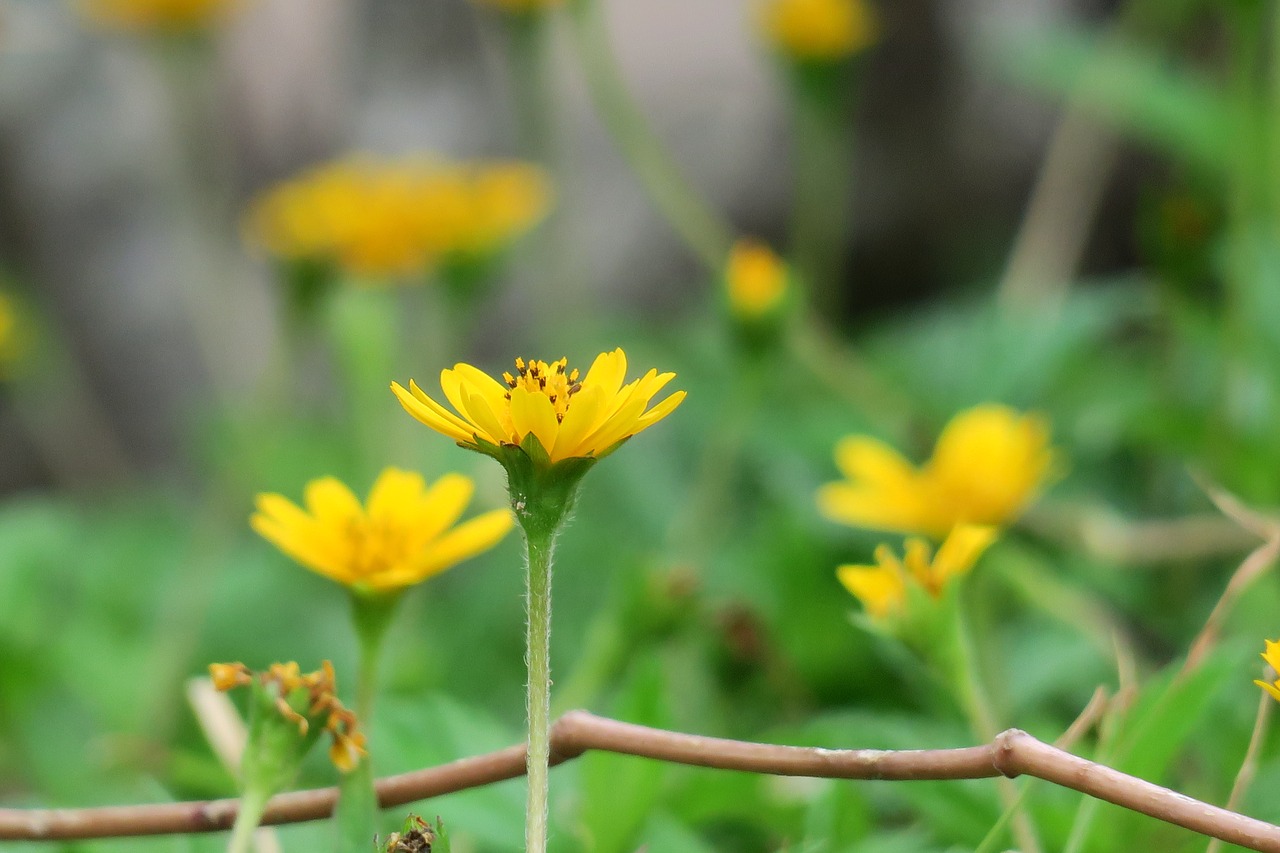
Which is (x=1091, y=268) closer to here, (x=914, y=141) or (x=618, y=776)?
(x=914, y=141)

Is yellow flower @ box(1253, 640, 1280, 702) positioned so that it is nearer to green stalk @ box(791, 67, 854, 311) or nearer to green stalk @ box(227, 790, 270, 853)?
green stalk @ box(227, 790, 270, 853)

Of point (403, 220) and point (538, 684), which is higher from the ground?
point (403, 220)

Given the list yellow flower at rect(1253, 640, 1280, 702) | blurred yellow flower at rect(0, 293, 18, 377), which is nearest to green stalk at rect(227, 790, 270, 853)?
yellow flower at rect(1253, 640, 1280, 702)

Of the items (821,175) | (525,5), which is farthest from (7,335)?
(821,175)

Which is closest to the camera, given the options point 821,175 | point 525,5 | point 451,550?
point 451,550

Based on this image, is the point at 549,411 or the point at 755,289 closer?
the point at 549,411

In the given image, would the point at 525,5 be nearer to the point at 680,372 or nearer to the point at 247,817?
the point at 680,372
